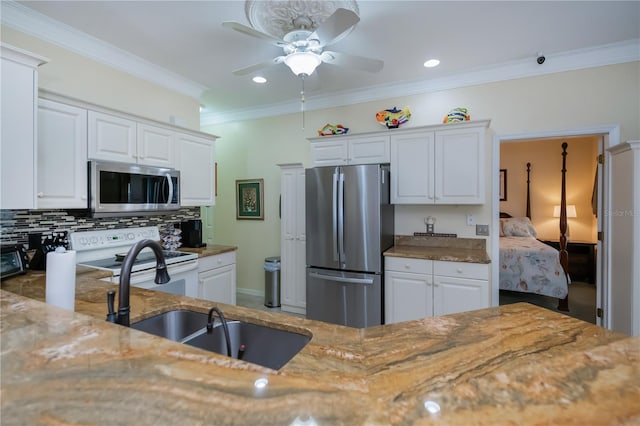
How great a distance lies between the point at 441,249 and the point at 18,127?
138 inches

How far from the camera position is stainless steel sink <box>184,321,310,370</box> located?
3.69ft

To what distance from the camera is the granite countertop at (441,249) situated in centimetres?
280

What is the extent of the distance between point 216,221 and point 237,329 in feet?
12.4

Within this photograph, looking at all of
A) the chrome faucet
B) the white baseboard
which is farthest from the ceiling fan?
the white baseboard

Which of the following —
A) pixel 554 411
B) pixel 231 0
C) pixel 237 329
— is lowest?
pixel 237 329

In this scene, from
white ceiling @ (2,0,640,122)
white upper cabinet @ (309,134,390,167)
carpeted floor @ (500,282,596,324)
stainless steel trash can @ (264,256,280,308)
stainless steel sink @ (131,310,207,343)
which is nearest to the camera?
stainless steel sink @ (131,310,207,343)

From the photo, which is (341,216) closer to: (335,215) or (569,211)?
(335,215)

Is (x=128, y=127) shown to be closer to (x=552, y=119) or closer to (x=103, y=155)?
(x=103, y=155)

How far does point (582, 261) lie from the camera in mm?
4910

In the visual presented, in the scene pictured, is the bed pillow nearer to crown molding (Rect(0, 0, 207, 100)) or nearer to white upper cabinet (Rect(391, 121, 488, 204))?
white upper cabinet (Rect(391, 121, 488, 204))

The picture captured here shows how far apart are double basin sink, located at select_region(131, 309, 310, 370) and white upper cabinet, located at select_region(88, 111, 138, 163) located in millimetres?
1743

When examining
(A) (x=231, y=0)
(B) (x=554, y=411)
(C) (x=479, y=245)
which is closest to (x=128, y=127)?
(A) (x=231, y=0)

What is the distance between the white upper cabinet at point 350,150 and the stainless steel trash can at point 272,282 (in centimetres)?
142

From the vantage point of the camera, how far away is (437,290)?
9.18ft
